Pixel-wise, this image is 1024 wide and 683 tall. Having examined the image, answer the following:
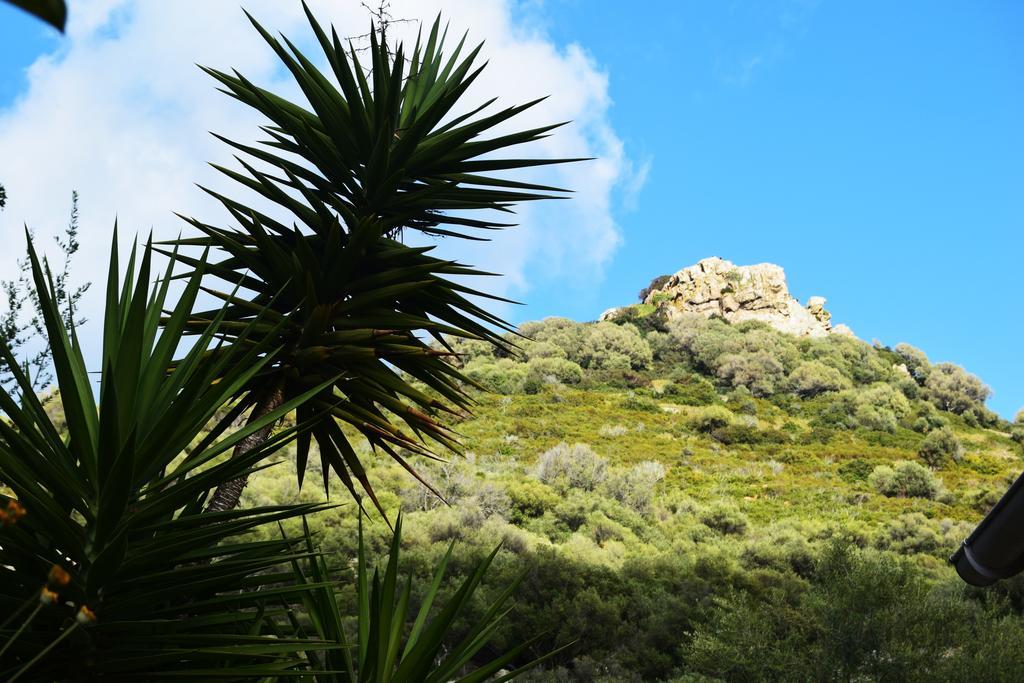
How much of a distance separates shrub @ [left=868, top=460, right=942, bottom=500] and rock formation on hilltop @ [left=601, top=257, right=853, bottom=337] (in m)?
40.8

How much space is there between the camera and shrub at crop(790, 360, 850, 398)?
176 feet

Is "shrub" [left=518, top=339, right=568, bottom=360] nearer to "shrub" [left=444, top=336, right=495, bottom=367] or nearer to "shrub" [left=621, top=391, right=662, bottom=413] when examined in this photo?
"shrub" [left=444, top=336, right=495, bottom=367]

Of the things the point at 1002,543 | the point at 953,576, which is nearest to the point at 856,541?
the point at 953,576

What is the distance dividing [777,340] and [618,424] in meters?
28.4

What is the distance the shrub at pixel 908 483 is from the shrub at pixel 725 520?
9.57 m

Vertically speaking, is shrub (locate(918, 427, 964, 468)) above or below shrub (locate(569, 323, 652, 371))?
below

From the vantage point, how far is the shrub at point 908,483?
1232 inches

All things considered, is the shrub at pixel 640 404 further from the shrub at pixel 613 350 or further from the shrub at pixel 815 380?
the shrub at pixel 815 380

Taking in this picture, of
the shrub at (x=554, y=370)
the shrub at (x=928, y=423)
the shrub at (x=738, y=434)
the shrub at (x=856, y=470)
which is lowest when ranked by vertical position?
the shrub at (x=856, y=470)

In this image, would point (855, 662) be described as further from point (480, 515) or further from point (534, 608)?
point (480, 515)

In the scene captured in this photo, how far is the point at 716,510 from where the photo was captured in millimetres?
26125

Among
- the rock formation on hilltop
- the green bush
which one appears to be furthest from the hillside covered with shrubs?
the rock formation on hilltop

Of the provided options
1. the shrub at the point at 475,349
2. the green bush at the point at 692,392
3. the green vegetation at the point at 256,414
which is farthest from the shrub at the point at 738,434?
the green vegetation at the point at 256,414

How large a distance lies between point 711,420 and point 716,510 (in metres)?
15.8
